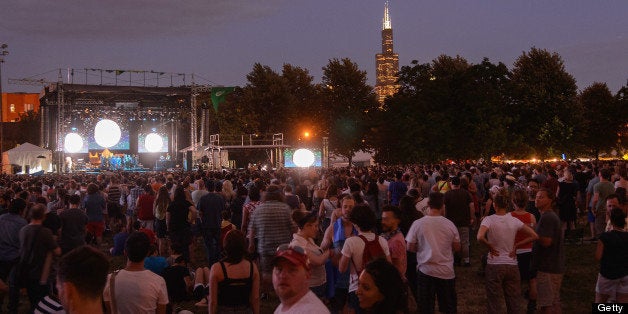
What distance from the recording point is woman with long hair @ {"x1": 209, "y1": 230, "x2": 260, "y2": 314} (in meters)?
4.70

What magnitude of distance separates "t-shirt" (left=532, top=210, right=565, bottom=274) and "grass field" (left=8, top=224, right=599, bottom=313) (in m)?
1.90

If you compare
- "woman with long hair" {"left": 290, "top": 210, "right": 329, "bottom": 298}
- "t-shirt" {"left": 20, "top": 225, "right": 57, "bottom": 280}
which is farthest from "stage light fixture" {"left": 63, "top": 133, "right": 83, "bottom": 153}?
"woman with long hair" {"left": 290, "top": 210, "right": 329, "bottom": 298}

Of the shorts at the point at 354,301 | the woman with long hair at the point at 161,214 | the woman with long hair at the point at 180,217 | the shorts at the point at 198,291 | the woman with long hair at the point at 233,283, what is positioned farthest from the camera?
the woman with long hair at the point at 161,214

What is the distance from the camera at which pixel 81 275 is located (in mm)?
3264

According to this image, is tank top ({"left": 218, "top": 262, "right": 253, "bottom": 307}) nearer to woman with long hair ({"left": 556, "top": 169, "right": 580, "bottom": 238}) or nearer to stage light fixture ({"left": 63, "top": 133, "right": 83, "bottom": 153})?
woman with long hair ({"left": 556, "top": 169, "right": 580, "bottom": 238})

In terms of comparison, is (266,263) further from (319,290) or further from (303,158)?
(303,158)

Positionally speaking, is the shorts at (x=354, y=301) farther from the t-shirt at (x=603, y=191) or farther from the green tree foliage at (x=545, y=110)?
the green tree foliage at (x=545, y=110)

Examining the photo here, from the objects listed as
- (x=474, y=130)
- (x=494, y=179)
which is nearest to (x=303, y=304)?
(x=494, y=179)

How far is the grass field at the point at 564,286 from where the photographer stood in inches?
323

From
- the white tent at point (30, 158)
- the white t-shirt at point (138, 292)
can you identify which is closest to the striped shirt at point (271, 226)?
the white t-shirt at point (138, 292)

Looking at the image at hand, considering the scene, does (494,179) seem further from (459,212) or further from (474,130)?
(474,130)

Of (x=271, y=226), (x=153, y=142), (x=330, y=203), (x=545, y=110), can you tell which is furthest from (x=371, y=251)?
(x=545, y=110)

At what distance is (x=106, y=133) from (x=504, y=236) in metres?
28.4

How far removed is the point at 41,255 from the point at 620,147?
62.7 m
